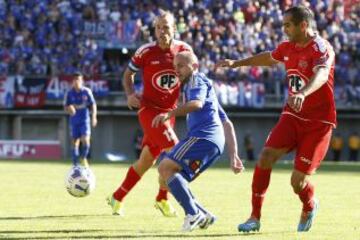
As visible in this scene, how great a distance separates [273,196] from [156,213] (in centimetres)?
409

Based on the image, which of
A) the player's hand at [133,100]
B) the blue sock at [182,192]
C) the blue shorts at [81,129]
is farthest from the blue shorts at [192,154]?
the blue shorts at [81,129]

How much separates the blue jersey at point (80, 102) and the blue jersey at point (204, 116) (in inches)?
607

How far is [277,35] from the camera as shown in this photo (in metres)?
41.8

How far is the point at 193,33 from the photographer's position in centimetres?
4181

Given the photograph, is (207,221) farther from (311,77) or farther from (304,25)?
(304,25)

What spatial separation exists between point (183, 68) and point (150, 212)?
367 cm

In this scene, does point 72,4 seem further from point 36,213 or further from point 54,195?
point 36,213

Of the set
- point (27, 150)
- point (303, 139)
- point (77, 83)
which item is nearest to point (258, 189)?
point (303, 139)

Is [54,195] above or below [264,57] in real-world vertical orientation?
below

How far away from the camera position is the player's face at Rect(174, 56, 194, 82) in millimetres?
10383

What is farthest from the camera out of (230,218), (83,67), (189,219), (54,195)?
(83,67)

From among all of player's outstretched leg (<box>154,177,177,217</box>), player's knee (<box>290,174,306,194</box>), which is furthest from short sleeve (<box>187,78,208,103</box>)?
player's outstretched leg (<box>154,177,177,217</box>)

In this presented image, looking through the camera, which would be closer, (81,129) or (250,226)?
(250,226)

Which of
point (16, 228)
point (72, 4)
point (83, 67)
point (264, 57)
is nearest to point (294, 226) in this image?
point (264, 57)
